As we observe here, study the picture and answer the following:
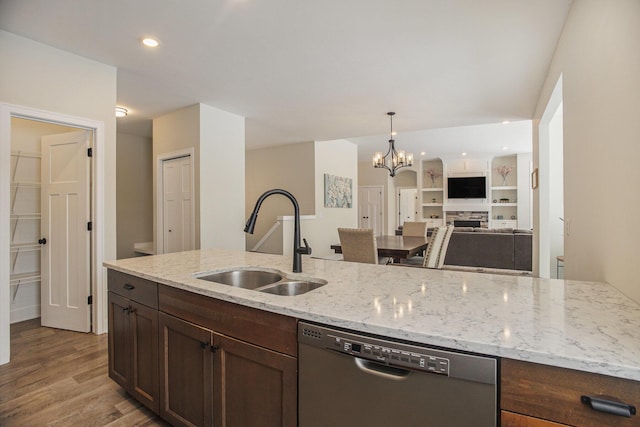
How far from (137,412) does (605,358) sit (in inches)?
88.4

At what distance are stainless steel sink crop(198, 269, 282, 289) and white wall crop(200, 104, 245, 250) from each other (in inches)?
93.3

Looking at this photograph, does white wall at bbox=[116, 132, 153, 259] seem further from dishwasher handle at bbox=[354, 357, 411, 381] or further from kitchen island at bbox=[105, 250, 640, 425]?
dishwasher handle at bbox=[354, 357, 411, 381]

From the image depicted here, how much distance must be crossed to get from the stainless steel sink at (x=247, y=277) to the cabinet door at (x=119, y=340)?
574mm

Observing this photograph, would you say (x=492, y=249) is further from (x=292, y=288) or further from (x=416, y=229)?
(x=292, y=288)

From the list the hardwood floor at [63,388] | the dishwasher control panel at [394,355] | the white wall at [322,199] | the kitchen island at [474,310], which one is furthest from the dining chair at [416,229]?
the dishwasher control panel at [394,355]

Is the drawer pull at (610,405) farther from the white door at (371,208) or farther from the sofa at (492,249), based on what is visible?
the white door at (371,208)

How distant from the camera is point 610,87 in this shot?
1.38 meters

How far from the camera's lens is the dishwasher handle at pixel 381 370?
907 mm

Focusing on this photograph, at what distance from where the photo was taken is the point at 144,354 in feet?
5.63

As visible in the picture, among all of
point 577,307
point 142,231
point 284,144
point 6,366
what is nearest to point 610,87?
point 577,307

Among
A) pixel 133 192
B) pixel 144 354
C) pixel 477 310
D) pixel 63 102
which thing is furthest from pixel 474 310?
pixel 133 192

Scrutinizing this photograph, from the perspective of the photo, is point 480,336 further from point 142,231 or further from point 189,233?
point 142,231

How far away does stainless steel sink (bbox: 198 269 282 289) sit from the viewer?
1.83 metres

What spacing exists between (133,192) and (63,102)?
310cm
